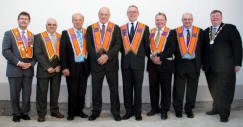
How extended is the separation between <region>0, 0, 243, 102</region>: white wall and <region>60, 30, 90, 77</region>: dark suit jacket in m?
1.20

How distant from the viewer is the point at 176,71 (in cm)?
382

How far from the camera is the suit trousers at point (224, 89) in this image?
144 inches

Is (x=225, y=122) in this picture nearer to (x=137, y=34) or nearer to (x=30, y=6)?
(x=137, y=34)

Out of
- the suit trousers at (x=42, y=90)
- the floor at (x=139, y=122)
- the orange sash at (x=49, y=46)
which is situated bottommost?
the floor at (x=139, y=122)

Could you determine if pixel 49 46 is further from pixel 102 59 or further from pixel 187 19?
pixel 187 19

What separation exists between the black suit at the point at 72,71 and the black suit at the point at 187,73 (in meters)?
1.46

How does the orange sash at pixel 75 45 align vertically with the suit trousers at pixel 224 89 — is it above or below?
above

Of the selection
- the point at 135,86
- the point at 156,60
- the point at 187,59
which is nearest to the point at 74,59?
the point at 135,86

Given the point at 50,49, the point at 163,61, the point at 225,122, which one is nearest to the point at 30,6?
the point at 50,49

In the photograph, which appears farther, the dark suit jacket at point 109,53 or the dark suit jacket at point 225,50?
the dark suit jacket at point 225,50

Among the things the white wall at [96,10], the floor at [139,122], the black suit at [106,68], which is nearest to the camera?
the floor at [139,122]

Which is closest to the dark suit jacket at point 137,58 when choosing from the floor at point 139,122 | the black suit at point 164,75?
the black suit at point 164,75

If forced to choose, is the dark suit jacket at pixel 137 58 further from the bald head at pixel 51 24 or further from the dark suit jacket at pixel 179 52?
the bald head at pixel 51 24

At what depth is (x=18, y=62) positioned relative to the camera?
11.5 ft
